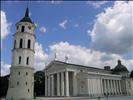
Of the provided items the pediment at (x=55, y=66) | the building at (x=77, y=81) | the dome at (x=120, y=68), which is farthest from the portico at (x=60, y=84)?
the dome at (x=120, y=68)

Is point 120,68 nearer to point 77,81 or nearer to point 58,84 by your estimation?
point 77,81

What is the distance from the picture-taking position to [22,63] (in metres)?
39.0

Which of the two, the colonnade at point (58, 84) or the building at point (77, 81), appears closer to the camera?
the colonnade at point (58, 84)

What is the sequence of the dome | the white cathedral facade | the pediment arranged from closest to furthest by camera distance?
the white cathedral facade, the pediment, the dome

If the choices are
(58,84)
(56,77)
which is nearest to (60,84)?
(58,84)

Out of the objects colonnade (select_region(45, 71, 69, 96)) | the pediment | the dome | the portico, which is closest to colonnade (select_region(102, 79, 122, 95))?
the dome

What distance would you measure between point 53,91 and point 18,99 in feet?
132

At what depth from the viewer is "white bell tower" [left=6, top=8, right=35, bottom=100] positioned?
121ft

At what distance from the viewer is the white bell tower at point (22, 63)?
37.0m

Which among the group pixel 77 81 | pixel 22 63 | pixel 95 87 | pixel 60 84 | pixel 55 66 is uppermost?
pixel 55 66

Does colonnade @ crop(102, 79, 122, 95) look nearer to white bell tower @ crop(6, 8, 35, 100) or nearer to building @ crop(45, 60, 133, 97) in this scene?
building @ crop(45, 60, 133, 97)

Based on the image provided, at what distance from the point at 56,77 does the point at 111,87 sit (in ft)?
83.5

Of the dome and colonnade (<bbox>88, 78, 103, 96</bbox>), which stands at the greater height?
the dome

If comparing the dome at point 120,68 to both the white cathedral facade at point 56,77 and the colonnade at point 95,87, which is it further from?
the colonnade at point 95,87
